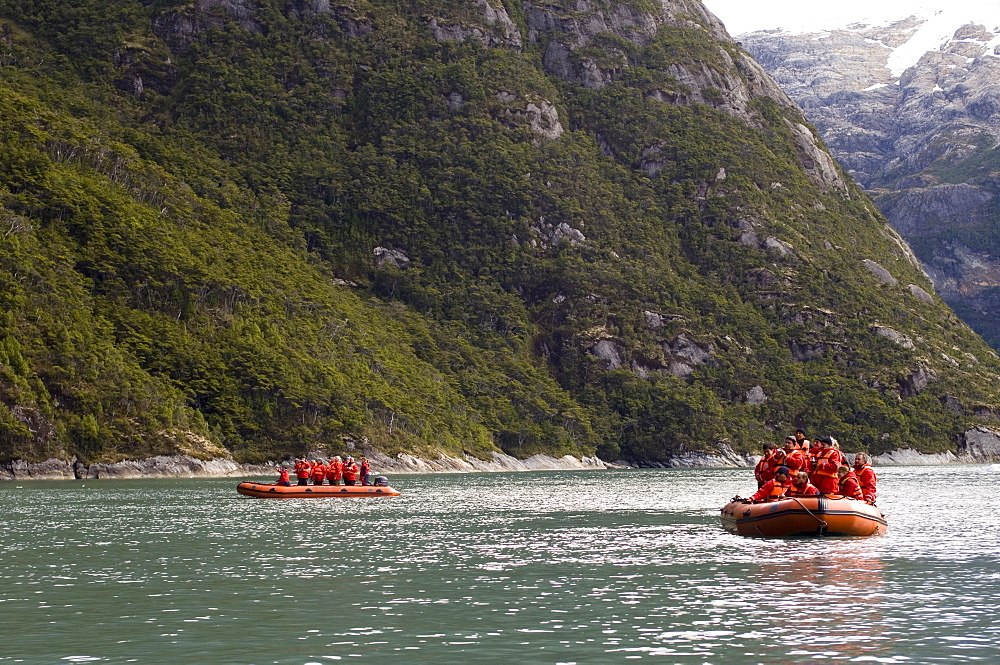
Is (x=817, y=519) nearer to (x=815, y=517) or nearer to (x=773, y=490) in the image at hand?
(x=815, y=517)

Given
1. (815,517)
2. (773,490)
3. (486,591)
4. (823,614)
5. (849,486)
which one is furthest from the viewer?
(773,490)

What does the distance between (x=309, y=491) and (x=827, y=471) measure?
49002 mm

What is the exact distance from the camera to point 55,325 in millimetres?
153500

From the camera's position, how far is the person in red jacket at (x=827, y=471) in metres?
54.1

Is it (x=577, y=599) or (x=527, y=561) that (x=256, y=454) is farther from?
(x=577, y=599)

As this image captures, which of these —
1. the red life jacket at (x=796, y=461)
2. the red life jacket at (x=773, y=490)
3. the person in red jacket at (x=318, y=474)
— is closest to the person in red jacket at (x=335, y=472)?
the person in red jacket at (x=318, y=474)

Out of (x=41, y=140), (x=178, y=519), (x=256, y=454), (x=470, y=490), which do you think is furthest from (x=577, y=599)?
(x=41, y=140)

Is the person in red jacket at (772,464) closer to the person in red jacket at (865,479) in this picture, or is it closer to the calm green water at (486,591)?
the person in red jacket at (865,479)

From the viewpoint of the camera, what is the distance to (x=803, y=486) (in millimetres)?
54375

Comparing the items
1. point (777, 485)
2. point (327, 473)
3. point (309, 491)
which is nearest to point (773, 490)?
point (777, 485)

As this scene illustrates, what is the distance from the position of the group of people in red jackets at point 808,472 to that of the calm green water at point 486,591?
2.70 metres

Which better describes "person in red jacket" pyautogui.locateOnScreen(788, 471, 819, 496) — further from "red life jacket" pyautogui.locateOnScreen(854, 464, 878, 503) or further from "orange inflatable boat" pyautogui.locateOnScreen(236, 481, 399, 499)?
"orange inflatable boat" pyautogui.locateOnScreen(236, 481, 399, 499)

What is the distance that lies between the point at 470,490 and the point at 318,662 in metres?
86.1

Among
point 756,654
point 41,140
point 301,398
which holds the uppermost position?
point 41,140
